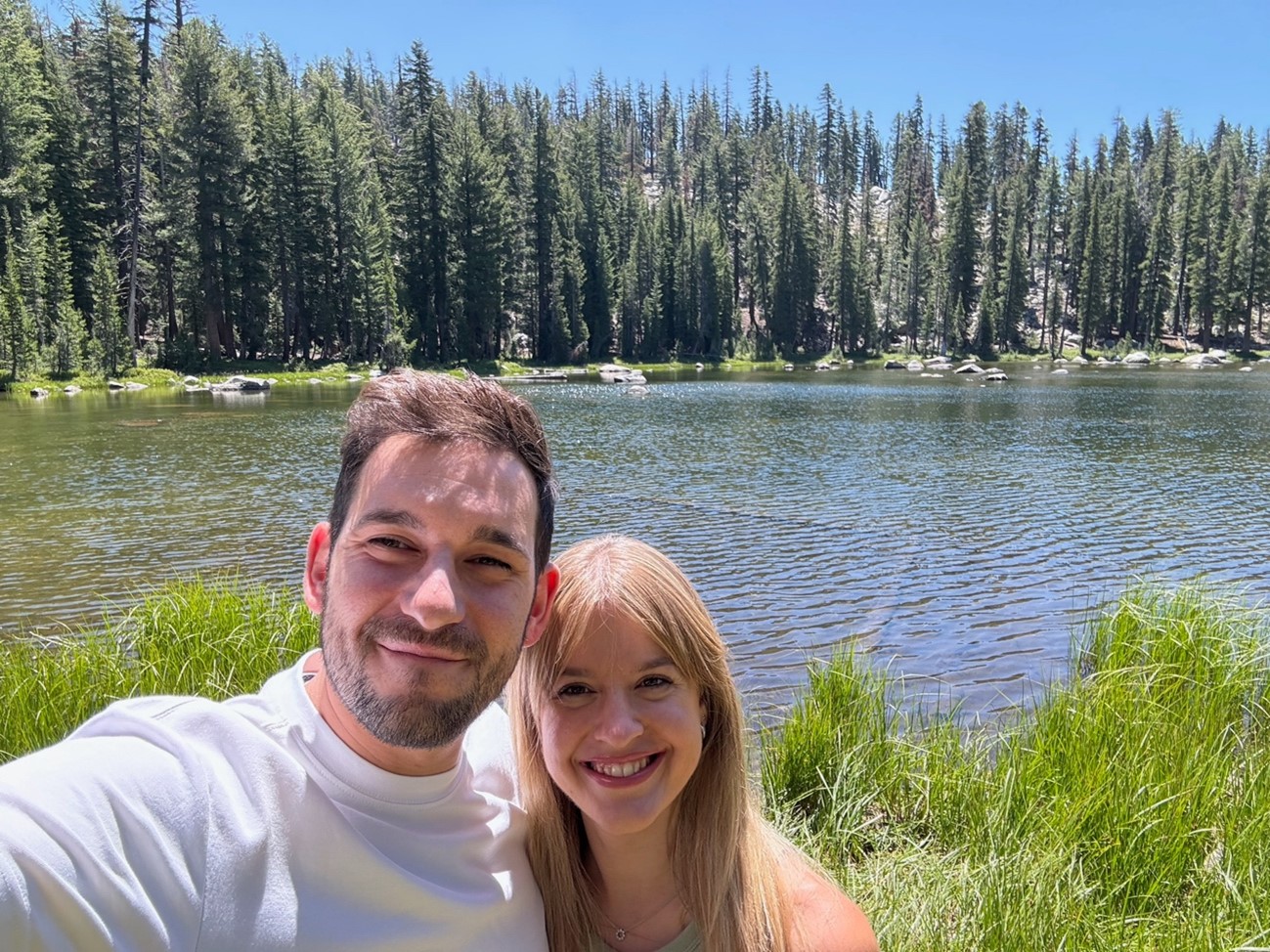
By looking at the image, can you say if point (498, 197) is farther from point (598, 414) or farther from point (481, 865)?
point (481, 865)

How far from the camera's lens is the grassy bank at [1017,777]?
11.6 ft

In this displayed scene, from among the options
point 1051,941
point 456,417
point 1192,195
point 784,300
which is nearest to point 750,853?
point 456,417

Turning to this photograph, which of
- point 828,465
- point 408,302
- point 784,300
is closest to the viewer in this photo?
point 828,465

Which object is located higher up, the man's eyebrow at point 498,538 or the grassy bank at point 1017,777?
the man's eyebrow at point 498,538

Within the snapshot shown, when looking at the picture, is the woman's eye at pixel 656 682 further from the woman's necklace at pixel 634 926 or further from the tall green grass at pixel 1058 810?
the tall green grass at pixel 1058 810

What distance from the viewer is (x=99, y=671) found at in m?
5.65

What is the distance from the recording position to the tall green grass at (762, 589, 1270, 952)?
3471 millimetres

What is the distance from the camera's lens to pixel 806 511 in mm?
17984

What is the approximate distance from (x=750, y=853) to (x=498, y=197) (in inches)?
2695

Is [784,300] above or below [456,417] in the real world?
above

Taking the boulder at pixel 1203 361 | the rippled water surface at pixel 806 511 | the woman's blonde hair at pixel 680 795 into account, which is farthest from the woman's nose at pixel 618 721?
the boulder at pixel 1203 361

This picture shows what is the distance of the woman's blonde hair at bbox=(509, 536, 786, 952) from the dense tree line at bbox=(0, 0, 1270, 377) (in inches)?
1817

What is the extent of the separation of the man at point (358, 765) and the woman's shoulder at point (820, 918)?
1.92ft

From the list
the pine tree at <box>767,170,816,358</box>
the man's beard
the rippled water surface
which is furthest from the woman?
the pine tree at <box>767,170,816,358</box>
